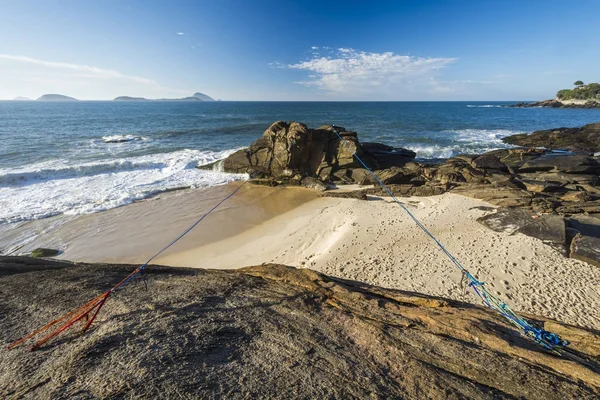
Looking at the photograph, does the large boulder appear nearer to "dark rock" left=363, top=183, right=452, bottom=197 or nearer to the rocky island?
"dark rock" left=363, top=183, right=452, bottom=197

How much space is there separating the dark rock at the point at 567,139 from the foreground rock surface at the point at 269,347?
35251mm

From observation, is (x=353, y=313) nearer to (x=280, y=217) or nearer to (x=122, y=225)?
(x=280, y=217)

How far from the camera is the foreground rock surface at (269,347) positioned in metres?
2.25

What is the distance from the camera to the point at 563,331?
3494mm

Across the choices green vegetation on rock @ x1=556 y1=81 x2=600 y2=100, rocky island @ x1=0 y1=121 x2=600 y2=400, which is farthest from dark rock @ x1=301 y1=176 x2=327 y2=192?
green vegetation on rock @ x1=556 y1=81 x2=600 y2=100

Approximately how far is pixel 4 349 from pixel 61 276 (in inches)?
60.9

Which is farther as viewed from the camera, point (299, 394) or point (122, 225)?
point (122, 225)

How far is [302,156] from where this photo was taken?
19203 millimetres

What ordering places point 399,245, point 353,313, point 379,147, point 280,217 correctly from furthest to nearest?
point 379,147 < point 280,217 < point 399,245 < point 353,313

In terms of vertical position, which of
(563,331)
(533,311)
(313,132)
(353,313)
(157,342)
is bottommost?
(533,311)

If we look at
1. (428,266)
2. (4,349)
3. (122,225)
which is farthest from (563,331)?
(122,225)

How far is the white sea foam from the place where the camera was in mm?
13195

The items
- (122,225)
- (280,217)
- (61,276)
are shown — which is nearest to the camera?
(61,276)

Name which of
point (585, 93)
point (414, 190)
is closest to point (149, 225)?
point (414, 190)
